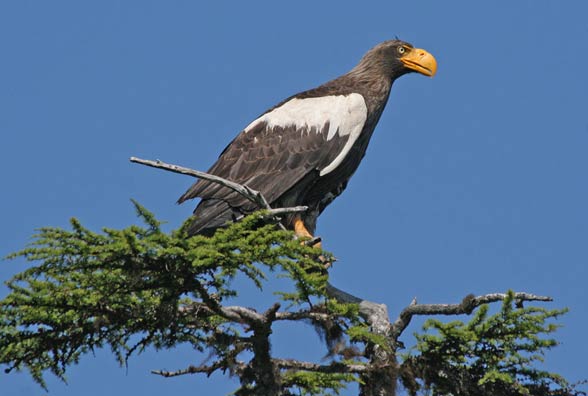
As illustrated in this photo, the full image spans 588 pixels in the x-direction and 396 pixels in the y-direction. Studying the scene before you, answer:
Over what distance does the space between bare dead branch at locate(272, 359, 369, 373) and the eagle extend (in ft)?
6.60

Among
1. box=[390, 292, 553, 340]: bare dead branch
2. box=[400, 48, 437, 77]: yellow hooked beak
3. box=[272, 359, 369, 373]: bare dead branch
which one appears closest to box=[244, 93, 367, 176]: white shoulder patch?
box=[400, 48, 437, 77]: yellow hooked beak

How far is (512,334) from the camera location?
6.66m

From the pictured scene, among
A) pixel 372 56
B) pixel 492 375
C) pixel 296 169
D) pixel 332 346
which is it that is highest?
pixel 372 56

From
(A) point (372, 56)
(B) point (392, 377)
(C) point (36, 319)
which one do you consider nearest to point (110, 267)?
(C) point (36, 319)

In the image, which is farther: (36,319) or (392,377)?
(392,377)

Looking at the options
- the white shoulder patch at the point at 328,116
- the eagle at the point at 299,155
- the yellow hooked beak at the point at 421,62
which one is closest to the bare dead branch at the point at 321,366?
the eagle at the point at 299,155

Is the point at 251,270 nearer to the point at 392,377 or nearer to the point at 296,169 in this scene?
the point at 392,377

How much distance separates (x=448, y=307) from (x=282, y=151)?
9.65ft

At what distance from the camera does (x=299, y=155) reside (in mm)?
9328

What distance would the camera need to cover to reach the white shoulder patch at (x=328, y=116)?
933cm

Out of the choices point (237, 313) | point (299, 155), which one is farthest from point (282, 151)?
point (237, 313)

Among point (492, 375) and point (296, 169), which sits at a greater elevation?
point (296, 169)

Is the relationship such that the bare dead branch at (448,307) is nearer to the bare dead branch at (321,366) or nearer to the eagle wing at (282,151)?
the bare dead branch at (321,366)

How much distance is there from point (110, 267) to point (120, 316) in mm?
784
